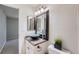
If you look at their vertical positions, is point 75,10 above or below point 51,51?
above

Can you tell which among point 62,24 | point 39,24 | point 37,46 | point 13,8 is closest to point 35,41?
point 37,46

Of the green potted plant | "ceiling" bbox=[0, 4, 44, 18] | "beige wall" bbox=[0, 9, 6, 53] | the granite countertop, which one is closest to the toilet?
the green potted plant

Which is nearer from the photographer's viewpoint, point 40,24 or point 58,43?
point 58,43

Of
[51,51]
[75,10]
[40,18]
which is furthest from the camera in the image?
[40,18]

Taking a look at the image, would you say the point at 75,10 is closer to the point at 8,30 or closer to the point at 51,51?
the point at 51,51

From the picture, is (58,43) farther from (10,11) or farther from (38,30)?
(10,11)

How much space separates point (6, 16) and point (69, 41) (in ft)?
3.25

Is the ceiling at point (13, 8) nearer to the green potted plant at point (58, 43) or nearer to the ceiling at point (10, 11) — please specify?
the ceiling at point (10, 11)

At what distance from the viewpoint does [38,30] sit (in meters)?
1.22

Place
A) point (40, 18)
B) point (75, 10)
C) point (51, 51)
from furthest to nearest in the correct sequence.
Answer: point (40, 18)
point (51, 51)
point (75, 10)

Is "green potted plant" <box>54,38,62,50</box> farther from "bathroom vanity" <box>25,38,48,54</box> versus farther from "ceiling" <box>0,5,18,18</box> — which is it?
"ceiling" <box>0,5,18,18</box>

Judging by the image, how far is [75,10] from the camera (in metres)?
1.00
